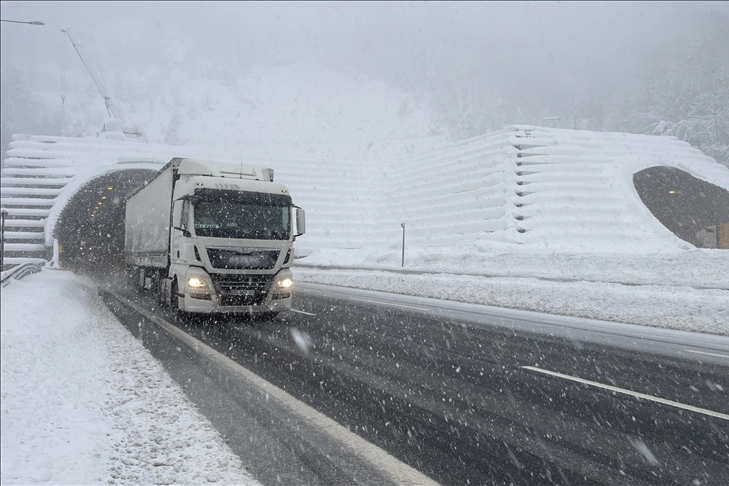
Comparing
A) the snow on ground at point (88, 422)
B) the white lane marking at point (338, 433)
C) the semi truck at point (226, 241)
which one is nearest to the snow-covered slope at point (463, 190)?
the semi truck at point (226, 241)

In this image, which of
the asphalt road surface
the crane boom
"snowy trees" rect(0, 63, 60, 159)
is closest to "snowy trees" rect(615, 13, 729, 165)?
the asphalt road surface

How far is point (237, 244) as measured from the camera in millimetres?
10859

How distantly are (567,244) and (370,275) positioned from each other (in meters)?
17.3

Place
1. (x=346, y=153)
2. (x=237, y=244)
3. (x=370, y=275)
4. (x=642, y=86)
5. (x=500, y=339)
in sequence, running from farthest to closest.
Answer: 1. (x=642, y=86)
2. (x=346, y=153)
3. (x=370, y=275)
4. (x=237, y=244)
5. (x=500, y=339)

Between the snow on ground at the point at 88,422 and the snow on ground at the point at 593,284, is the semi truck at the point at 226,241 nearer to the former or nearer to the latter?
the snow on ground at the point at 88,422

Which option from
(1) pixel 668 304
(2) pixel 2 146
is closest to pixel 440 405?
(1) pixel 668 304

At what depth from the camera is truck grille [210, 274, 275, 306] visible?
10.5 meters

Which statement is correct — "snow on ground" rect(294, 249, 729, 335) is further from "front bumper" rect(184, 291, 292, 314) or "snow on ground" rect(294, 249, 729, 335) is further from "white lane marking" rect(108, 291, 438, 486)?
"white lane marking" rect(108, 291, 438, 486)

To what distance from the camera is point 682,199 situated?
1779 inches

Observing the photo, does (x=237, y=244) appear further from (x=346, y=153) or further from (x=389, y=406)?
(x=346, y=153)

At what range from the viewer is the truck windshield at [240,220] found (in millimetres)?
10859

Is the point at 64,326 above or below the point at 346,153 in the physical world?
below

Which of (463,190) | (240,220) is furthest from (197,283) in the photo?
(463,190)

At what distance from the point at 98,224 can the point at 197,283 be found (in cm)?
5226
